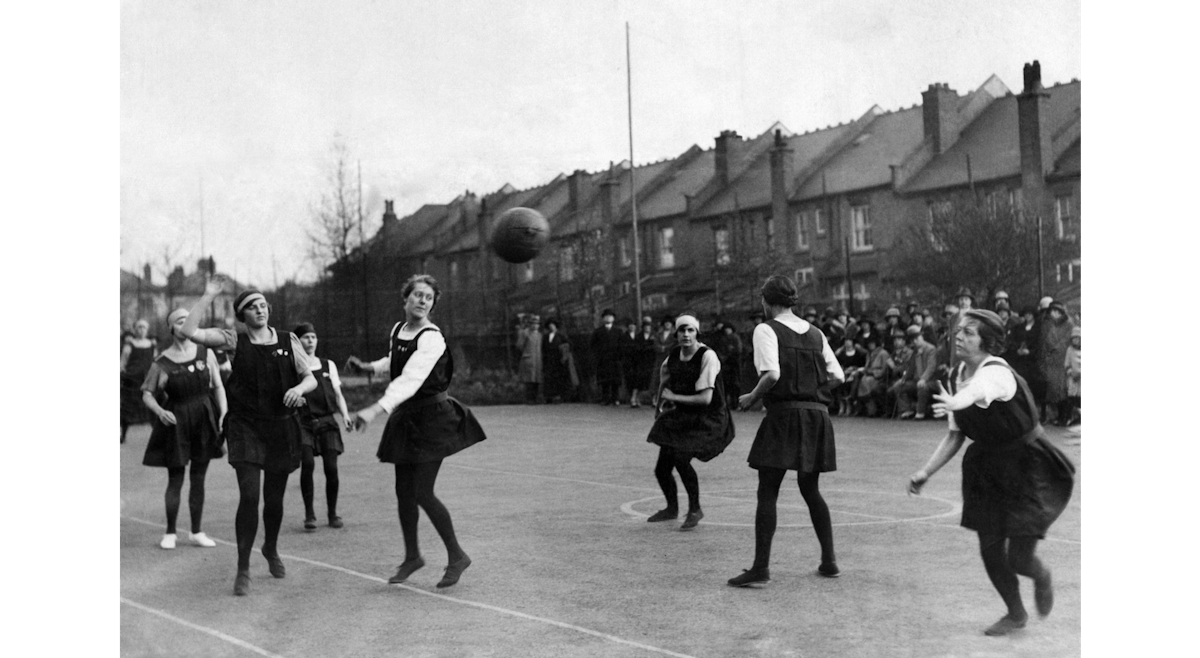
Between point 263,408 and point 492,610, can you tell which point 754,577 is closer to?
point 492,610

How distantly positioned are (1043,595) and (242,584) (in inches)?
171

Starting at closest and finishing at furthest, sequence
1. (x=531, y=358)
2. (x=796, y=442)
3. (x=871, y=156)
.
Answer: (x=796, y=442) → (x=531, y=358) → (x=871, y=156)

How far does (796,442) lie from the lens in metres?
7.01

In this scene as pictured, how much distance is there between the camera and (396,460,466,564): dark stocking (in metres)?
7.14

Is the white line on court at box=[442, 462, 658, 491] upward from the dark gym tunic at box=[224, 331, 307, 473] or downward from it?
downward

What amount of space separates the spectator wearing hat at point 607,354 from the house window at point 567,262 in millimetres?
8684

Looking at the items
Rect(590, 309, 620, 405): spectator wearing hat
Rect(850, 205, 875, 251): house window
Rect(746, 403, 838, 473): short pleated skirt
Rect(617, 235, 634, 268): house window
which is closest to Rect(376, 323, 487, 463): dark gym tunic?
Rect(746, 403, 838, 473): short pleated skirt

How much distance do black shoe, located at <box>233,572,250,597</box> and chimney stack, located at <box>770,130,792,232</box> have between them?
25.6 meters

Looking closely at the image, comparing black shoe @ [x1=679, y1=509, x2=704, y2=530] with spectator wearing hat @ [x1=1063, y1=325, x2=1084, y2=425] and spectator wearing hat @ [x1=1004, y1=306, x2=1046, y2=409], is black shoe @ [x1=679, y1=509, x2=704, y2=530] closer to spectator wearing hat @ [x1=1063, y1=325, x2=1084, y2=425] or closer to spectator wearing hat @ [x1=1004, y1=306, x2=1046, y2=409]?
spectator wearing hat @ [x1=1063, y1=325, x2=1084, y2=425]

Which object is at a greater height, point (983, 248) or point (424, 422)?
point (983, 248)

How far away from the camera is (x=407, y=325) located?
23.7 feet

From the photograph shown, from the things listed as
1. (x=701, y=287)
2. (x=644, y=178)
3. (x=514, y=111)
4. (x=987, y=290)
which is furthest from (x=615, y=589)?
(x=644, y=178)

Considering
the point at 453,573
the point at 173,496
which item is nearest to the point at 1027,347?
the point at 453,573
